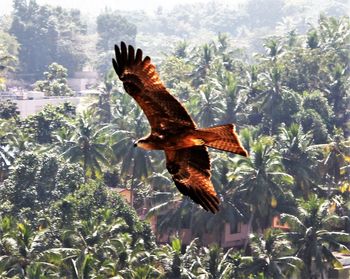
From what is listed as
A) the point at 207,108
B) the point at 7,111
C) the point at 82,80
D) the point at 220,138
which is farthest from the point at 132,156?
the point at 82,80

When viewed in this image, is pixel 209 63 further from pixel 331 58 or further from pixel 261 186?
pixel 261 186

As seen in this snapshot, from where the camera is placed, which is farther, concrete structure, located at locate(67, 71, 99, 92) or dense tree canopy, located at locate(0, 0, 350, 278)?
concrete structure, located at locate(67, 71, 99, 92)

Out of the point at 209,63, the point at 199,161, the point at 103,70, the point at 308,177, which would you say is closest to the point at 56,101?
the point at 209,63

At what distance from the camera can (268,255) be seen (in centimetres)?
5231

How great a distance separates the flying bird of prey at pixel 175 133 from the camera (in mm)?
12453

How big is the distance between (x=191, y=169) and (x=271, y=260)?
39.6m

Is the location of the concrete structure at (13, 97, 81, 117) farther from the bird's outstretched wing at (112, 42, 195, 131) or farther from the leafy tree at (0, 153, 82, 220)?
the bird's outstretched wing at (112, 42, 195, 131)

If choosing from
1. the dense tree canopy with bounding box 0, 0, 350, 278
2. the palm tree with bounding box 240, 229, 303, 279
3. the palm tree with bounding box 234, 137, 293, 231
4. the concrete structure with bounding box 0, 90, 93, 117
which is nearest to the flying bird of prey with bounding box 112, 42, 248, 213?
the dense tree canopy with bounding box 0, 0, 350, 278

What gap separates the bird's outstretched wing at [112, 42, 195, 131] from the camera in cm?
1263

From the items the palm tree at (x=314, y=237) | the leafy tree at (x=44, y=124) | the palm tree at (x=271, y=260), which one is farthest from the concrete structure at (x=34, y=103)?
the palm tree at (x=271, y=260)

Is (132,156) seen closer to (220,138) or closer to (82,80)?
(220,138)

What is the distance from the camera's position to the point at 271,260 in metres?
52.2

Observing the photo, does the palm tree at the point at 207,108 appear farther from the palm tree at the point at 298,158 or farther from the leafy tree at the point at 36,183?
the leafy tree at the point at 36,183

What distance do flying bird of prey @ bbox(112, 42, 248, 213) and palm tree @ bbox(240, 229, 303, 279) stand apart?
1529 inches
